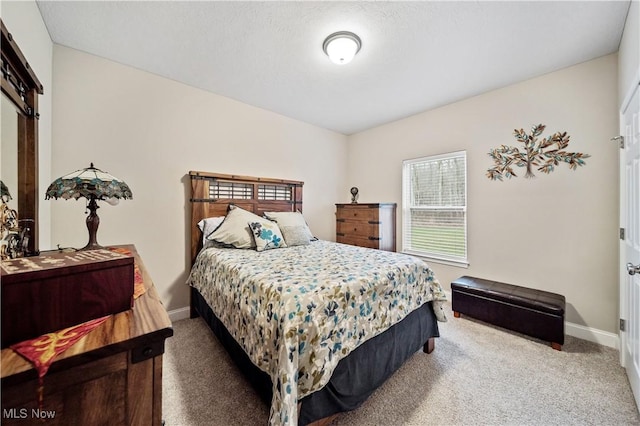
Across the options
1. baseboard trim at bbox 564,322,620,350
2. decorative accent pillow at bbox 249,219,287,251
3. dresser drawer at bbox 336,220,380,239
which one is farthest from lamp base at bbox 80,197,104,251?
baseboard trim at bbox 564,322,620,350

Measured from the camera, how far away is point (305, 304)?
1.30 meters

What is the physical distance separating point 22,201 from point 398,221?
3832 millimetres

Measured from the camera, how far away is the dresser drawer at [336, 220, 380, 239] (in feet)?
11.9

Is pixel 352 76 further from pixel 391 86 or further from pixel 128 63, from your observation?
pixel 128 63

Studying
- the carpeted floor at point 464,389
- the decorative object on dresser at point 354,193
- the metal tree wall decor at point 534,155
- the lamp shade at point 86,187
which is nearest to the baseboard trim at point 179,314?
the carpeted floor at point 464,389

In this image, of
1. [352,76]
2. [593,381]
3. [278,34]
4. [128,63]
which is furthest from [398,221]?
[128,63]

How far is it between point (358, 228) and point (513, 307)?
2.06 meters

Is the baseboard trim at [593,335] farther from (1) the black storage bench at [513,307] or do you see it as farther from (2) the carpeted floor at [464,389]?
(1) the black storage bench at [513,307]

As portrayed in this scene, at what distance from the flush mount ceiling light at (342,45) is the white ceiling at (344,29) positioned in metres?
0.05

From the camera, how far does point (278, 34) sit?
1980 mm

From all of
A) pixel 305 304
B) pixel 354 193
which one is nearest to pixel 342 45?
pixel 305 304

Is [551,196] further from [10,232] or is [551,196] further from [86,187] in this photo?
[10,232]

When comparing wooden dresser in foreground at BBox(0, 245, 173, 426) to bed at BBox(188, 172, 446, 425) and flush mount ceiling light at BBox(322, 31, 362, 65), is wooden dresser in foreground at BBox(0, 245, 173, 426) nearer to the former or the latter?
bed at BBox(188, 172, 446, 425)

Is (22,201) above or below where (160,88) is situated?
below
